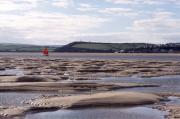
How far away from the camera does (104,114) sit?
2527 cm

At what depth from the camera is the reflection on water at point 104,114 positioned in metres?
24.4

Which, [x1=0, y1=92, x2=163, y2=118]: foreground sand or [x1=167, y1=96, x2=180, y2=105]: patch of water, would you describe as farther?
[x1=167, y1=96, x2=180, y2=105]: patch of water

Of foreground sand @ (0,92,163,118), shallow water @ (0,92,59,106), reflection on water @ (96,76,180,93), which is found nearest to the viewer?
foreground sand @ (0,92,163,118)

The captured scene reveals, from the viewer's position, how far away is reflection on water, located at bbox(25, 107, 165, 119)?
24.4 metres

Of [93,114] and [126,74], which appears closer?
[93,114]

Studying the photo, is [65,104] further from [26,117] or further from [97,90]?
[97,90]

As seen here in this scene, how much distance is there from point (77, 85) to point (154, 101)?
12.2m

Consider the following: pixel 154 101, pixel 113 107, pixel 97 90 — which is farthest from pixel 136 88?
pixel 113 107

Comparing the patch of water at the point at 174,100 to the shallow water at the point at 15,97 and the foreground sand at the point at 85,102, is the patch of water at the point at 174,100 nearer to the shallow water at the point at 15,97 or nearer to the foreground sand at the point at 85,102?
the foreground sand at the point at 85,102

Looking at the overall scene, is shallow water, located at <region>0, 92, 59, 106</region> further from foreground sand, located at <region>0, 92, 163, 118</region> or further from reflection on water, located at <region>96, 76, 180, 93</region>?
reflection on water, located at <region>96, 76, 180, 93</region>

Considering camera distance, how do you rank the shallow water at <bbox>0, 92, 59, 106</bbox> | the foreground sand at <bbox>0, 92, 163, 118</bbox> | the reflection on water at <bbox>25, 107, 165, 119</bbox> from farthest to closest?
the shallow water at <bbox>0, 92, 59, 106</bbox>
the foreground sand at <bbox>0, 92, 163, 118</bbox>
the reflection on water at <bbox>25, 107, 165, 119</bbox>

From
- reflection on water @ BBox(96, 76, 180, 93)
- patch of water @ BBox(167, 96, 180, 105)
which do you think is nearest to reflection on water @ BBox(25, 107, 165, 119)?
patch of water @ BBox(167, 96, 180, 105)

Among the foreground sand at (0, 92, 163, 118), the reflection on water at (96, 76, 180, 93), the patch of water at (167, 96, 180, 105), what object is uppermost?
the foreground sand at (0, 92, 163, 118)

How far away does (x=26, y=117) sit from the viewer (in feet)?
80.4
